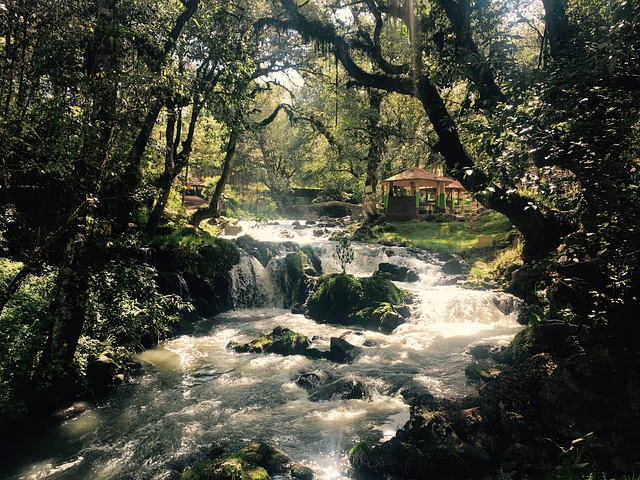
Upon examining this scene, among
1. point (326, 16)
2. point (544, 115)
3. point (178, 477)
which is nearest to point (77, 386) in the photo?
point (178, 477)

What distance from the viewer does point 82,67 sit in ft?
25.4

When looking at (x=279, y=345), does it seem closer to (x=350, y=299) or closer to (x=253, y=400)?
(x=253, y=400)

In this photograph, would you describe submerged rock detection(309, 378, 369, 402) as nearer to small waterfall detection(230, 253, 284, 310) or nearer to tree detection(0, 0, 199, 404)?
tree detection(0, 0, 199, 404)

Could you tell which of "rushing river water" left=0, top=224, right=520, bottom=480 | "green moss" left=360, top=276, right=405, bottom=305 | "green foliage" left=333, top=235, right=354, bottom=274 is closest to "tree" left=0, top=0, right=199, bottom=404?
"rushing river water" left=0, top=224, right=520, bottom=480

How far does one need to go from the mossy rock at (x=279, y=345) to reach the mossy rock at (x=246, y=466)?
545cm

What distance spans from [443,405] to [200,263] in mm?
12305

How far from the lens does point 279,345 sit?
12.3 metres

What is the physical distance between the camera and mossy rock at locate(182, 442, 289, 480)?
221 inches

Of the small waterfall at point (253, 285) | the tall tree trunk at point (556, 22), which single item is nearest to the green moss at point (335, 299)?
the small waterfall at point (253, 285)

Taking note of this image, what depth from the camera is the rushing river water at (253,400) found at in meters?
6.80

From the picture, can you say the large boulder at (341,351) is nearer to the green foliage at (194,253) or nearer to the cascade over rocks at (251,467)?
Answer: the cascade over rocks at (251,467)

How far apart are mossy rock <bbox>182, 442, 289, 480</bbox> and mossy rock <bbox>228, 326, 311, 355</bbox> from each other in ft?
17.9

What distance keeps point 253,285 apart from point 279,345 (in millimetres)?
7108

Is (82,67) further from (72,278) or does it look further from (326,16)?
(326,16)
